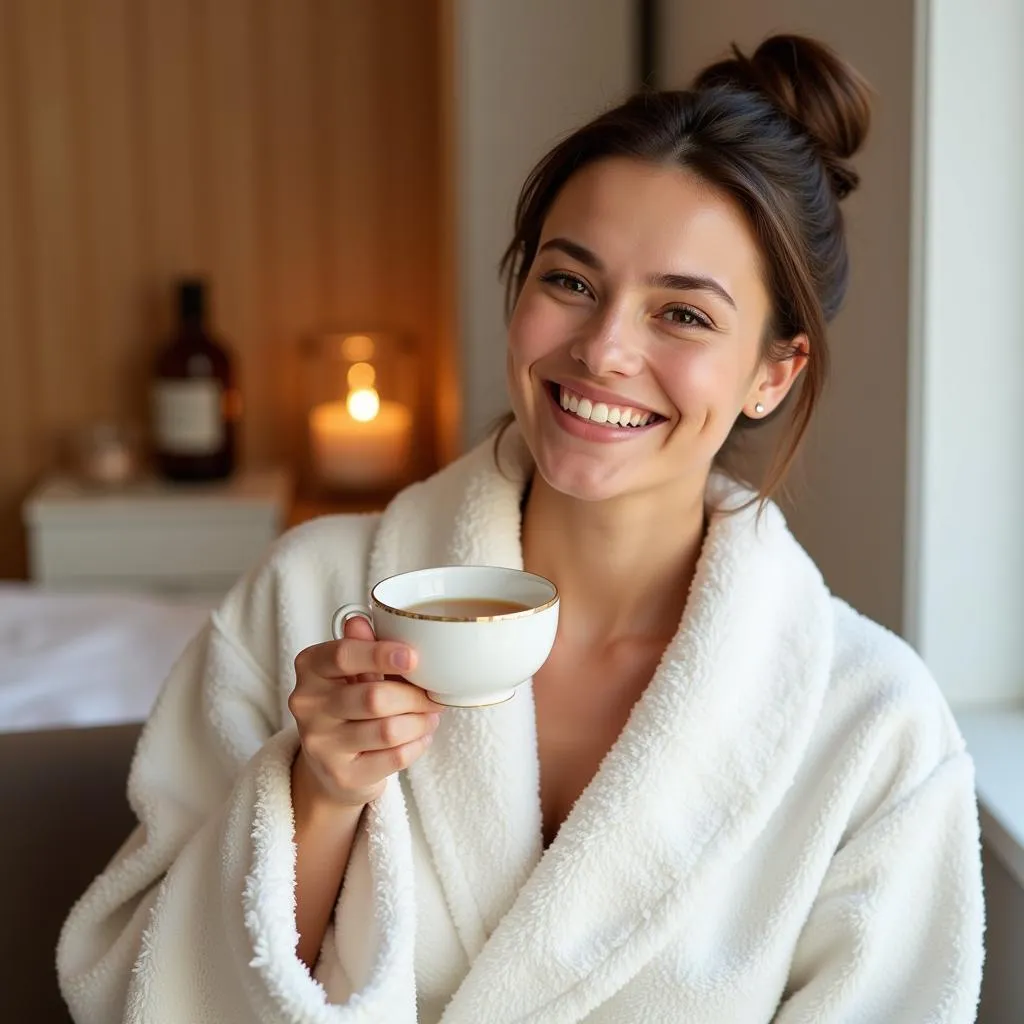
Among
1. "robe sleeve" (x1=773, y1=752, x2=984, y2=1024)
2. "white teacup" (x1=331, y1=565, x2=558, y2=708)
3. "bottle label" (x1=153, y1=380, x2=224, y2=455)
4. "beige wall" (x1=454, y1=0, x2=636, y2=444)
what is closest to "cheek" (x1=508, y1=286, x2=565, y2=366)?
"white teacup" (x1=331, y1=565, x2=558, y2=708)

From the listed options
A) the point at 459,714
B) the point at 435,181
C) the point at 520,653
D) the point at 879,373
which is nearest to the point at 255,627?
the point at 459,714

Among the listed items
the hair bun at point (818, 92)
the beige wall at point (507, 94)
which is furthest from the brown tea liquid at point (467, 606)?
the beige wall at point (507, 94)

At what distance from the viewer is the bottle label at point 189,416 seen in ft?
11.4

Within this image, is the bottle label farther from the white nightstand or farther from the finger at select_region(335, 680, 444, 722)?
the finger at select_region(335, 680, 444, 722)

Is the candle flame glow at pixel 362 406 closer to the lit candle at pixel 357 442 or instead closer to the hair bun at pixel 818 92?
the lit candle at pixel 357 442

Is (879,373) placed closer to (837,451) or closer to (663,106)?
(837,451)

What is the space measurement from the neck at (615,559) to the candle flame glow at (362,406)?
2.20m

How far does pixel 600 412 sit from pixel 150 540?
235 centimetres

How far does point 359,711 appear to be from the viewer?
99cm

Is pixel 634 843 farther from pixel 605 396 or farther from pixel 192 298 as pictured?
pixel 192 298

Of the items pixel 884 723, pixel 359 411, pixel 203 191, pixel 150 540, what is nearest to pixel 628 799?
pixel 884 723

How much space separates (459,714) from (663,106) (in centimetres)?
57

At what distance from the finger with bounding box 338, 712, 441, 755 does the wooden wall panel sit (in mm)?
2623

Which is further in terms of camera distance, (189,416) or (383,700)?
(189,416)
